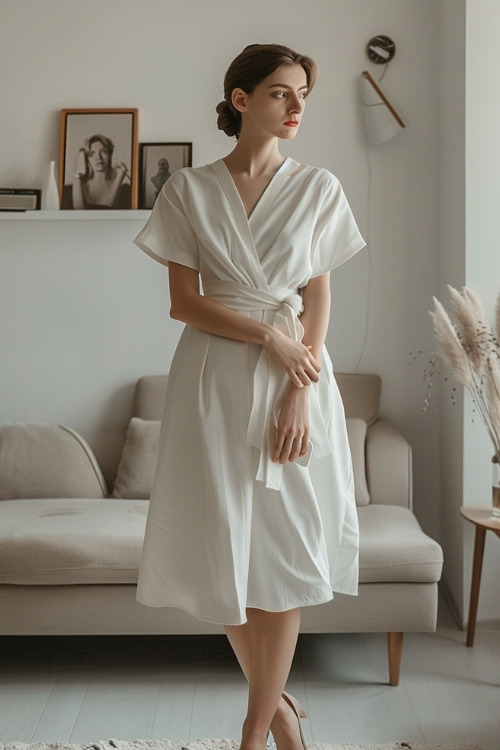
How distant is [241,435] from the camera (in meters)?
1.63

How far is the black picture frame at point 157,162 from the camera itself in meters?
3.53

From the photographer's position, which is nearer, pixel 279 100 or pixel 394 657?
pixel 279 100

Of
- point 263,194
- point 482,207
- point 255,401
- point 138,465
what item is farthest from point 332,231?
point 138,465

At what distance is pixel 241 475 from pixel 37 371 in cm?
218

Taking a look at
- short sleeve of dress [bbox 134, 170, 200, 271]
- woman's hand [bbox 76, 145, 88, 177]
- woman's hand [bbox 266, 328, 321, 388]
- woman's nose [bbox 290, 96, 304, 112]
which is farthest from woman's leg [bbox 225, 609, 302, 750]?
woman's hand [bbox 76, 145, 88, 177]

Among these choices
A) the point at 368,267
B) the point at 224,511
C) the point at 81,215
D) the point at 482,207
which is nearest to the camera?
the point at 224,511

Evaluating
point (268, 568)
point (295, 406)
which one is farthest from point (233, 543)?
point (295, 406)

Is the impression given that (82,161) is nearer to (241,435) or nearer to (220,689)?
(220,689)

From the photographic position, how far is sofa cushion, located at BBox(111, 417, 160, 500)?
10.5ft

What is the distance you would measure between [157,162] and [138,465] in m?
1.23

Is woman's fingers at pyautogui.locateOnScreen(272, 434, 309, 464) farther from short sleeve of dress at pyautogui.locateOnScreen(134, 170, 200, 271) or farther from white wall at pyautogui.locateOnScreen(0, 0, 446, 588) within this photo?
white wall at pyautogui.locateOnScreen(0, 0, 446, 588)

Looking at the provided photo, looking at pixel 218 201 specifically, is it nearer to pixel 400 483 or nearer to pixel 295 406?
pixel 295 406

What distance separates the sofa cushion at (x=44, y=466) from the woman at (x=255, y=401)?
1593 mm

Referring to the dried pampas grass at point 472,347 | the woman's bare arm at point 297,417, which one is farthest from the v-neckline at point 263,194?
the dried pampas grass at point 472,347
